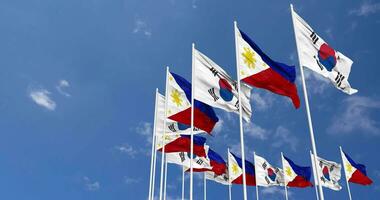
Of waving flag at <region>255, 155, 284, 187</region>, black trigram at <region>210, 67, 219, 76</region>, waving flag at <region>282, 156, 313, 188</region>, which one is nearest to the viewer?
black trigram at <region>210, 67, 219, 76</region>

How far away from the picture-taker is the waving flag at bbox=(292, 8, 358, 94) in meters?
16.6

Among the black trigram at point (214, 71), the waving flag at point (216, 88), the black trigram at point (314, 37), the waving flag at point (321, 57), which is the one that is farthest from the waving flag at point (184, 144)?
the black trigram at point (314, 37)

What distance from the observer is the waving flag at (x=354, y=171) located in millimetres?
37597

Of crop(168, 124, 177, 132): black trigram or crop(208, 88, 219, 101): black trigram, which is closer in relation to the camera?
crop(208, 88, 219, 101): black trigram

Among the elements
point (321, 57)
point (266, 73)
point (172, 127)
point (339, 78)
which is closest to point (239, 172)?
point (172, 127)

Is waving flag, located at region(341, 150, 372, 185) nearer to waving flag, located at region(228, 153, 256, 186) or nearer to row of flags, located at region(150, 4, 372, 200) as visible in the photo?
waving flag, located at region(228, 153, 256, 186)

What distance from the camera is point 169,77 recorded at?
25172 millimetres

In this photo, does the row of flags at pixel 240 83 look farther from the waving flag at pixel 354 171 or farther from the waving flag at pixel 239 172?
the waving flag at pixel 354 171

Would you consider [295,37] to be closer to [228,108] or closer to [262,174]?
[228,108]

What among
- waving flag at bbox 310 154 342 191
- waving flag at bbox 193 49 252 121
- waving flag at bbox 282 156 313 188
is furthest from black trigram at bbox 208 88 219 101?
waving flag at bbox 310 154 342 191

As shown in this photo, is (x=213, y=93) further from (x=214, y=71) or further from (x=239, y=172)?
(x=239, y=172)

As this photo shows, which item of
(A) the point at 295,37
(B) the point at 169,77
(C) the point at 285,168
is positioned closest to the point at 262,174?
(C) the point at 285,168

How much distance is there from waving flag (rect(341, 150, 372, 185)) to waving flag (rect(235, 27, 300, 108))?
24912mm

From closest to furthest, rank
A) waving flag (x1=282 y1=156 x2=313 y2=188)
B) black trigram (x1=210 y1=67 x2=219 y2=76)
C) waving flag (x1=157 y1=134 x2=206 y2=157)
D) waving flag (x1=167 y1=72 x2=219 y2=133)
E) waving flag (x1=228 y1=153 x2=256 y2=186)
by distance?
1. black trigram (x1=210 y1=67 x2=219 y2=76)
2. waving flag (x1=167 y1=72 x2=219 y2=133)
3. waving flag (x1=157 y1=134 x2=206 y2=157)
4. waving flag (x1=228 y1=153 x2=256 y2=186)
5. waving flag (x1=282 y1=156 x2=313 y2=188)
